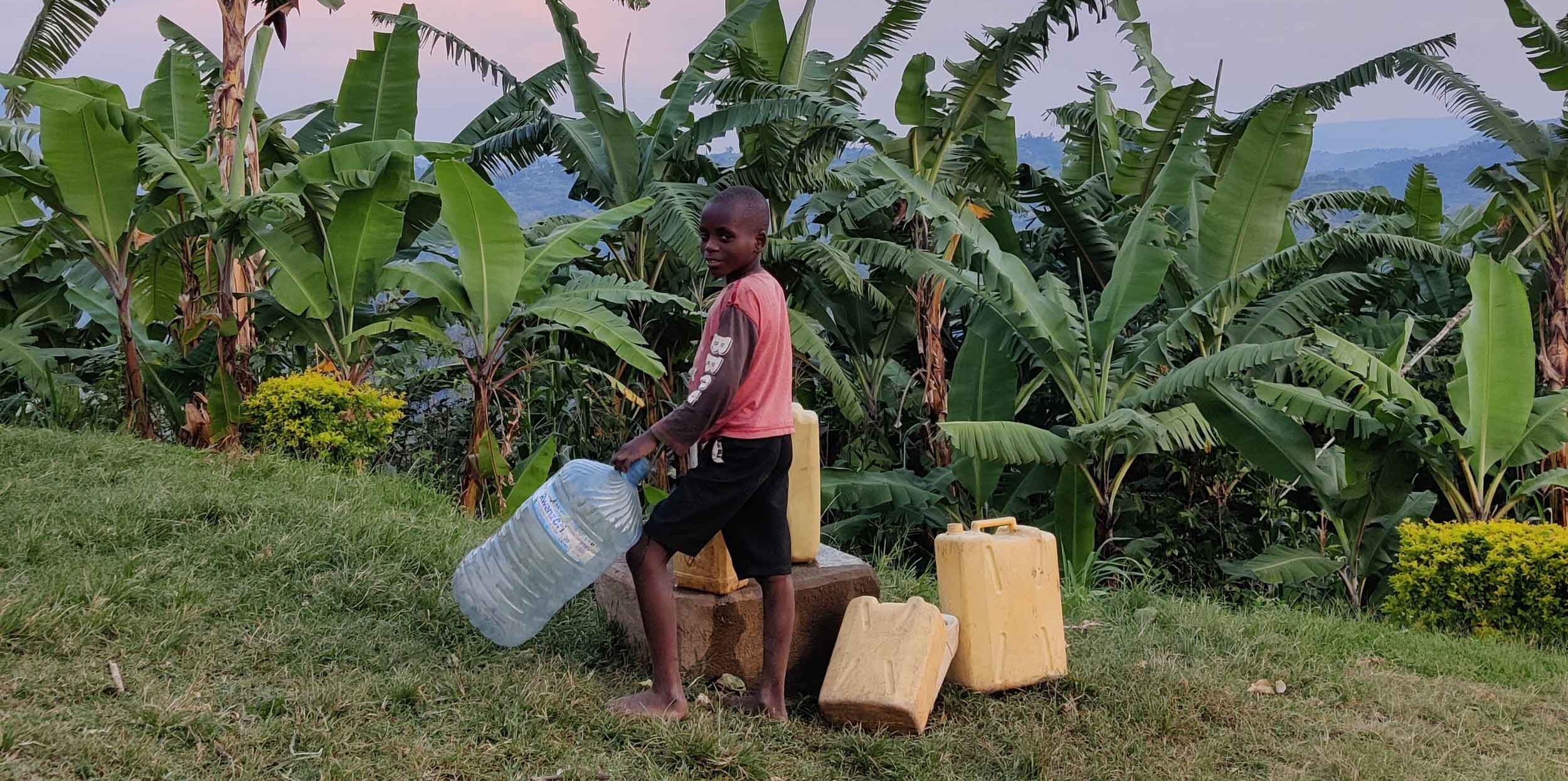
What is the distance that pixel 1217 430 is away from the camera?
752 cm

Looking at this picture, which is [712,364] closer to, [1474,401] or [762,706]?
[762,706]

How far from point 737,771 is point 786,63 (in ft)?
24.2

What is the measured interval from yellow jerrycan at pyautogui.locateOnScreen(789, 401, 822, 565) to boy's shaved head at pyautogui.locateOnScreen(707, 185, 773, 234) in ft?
2.88

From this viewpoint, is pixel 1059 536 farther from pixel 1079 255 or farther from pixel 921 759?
pixel 921 759

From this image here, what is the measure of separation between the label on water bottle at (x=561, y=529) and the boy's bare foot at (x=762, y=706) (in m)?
0.76

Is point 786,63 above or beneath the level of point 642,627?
above

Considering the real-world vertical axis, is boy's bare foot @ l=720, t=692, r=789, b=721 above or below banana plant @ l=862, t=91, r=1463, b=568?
below

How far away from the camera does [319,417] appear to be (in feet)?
24.6

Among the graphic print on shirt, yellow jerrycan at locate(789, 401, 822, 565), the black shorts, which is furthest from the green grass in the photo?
the graphic print on shirt

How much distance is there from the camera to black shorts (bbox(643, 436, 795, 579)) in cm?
383

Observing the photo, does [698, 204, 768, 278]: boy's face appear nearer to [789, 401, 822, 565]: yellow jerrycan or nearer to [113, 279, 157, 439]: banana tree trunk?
[789, 401, 822, 565]: yellow jerrycan

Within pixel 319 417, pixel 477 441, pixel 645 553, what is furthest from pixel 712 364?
pixel 319 417

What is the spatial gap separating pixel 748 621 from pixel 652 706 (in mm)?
598

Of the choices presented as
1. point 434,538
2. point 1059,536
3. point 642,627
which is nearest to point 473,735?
point 642,627
